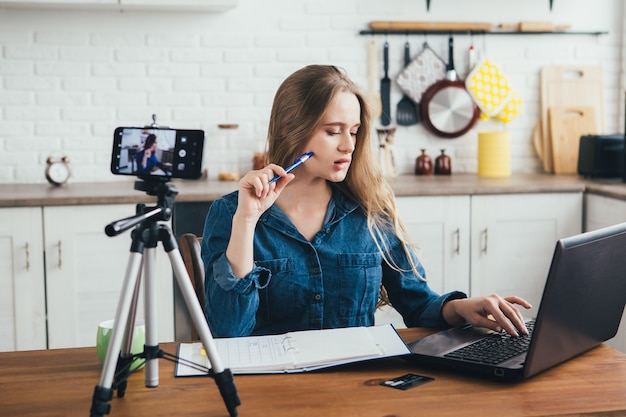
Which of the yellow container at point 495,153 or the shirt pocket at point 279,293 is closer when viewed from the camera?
the shirt pocket at point 279,293

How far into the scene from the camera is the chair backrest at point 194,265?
2.10 m

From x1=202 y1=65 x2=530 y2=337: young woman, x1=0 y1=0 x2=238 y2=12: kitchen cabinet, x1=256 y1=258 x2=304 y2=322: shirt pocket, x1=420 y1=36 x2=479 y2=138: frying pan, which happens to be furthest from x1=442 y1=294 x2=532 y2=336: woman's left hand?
x1=420 y1=36 x2=479 y2=138: frying pan

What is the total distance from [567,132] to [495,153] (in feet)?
1.54

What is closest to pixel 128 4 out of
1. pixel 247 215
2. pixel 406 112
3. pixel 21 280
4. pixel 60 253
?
pixel 60 253

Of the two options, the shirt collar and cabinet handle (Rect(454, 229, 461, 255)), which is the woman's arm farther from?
cabinet handle (Rect(454, 229, 461, 255))

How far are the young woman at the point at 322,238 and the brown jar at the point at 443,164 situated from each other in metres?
2.10

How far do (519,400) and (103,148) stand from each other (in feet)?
9.84

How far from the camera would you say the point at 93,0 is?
3.55 m

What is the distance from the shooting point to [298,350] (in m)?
1.59

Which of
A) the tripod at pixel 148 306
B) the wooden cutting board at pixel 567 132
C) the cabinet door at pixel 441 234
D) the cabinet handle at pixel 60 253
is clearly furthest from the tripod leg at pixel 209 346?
the wooden cutting board at pixel 567 132

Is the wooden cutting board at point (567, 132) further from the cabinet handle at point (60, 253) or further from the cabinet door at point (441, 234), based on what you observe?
the cabinet handle at point (60, 253)

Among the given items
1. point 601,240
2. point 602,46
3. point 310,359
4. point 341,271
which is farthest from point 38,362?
point 602,46

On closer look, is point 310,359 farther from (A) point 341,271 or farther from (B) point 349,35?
(B) point 349,35

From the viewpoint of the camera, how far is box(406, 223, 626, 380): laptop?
4.54 ft
